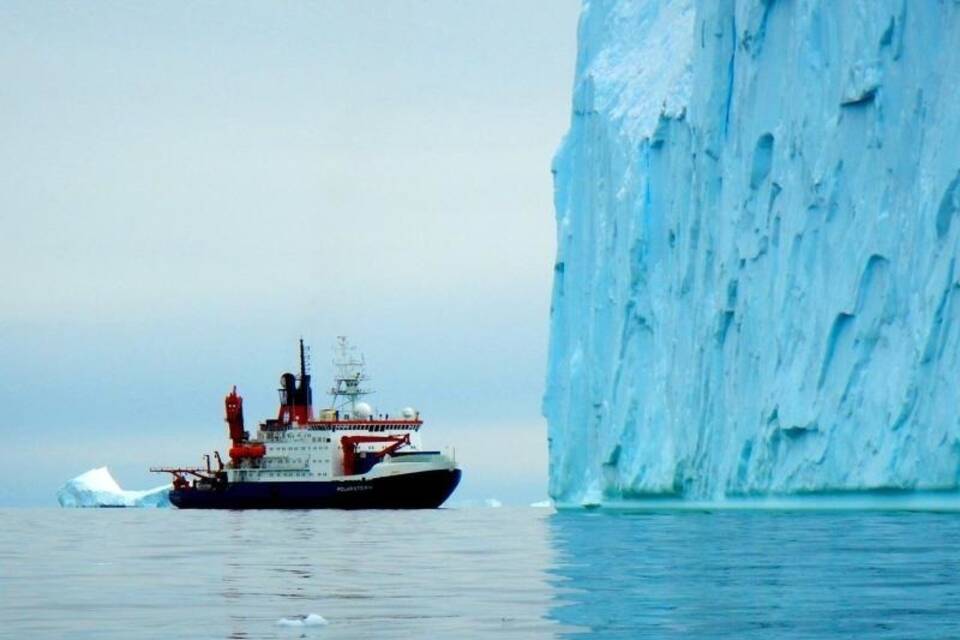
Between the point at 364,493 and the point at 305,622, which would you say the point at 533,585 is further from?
the point at 364,493

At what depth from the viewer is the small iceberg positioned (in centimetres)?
7556

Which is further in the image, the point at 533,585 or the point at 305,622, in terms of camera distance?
the point at 533,585

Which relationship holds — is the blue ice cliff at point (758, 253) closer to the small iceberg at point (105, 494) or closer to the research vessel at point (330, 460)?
the research vessel at point (330, 460)

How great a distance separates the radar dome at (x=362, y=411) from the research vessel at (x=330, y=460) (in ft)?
0.11

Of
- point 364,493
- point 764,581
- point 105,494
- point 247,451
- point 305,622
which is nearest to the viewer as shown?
point 305,622

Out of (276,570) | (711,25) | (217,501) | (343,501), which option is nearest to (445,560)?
(276,570)

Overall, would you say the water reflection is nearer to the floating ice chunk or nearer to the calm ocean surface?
the calm ocean surface

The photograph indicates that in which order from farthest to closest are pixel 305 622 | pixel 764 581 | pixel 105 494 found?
pixel 105 494 → pixel 764 581 → pixel 305 622

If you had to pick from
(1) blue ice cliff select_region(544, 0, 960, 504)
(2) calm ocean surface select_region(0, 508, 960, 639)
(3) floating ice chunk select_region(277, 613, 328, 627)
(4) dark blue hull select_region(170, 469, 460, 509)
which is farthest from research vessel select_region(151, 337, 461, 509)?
(3) floating ice chunk select_region(277, 613, 328, 627)

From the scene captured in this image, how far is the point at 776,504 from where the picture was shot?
2842 cm

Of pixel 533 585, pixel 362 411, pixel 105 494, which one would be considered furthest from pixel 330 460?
pixel 533 585

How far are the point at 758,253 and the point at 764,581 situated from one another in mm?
16517

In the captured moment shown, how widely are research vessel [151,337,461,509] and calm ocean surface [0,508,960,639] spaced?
2720 cm

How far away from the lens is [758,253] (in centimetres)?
2942
